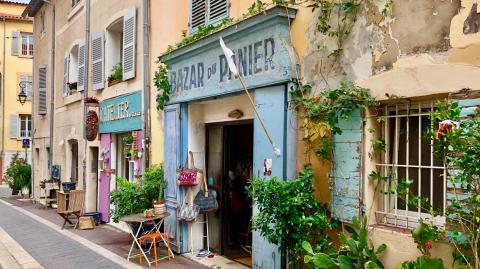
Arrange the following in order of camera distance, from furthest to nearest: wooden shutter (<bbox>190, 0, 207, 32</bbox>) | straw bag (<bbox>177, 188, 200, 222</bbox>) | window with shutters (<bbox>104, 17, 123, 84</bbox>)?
window with shutters (<bbox>104, 17, 123, 84</bbox>)
wooden shutter (<bbox>190, 0, 207, 32</bbox>)
straw bag (<bbox>177, 188, 200, 222</bbox>)

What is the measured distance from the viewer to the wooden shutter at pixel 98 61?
12.2 m

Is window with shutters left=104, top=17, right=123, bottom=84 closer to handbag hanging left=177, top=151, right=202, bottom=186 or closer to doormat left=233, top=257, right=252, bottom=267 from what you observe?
handbag hanging left=177, top=151, right=202, bottom=186

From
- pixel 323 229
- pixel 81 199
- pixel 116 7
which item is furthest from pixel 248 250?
pixel 116 7

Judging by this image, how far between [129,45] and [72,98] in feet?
15.7

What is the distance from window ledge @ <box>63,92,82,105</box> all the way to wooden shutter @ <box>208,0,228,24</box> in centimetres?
738

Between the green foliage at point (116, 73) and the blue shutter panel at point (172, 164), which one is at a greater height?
the green foliage at point (116, 73)

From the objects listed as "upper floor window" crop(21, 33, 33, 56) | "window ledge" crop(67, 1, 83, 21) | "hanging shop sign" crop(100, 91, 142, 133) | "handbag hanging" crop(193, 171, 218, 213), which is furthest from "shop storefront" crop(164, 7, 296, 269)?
"upper floor window" crop(21, 33, 33, 56)

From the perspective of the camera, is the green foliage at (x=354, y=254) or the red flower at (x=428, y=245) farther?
the green foliage at (x=354, y=254)

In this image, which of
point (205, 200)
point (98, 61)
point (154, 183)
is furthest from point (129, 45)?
point (205, 200)

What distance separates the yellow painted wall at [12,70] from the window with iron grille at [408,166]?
31.9 meters

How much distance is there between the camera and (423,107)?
174 inches

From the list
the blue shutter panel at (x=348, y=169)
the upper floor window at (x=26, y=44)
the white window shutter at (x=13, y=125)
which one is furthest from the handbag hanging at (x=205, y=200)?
the upper floor window at (x=26, y=44)

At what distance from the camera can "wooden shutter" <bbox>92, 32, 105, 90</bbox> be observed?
479 inches

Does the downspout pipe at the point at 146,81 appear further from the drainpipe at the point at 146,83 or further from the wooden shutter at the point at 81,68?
the wooden shutter at the point at 81,68
